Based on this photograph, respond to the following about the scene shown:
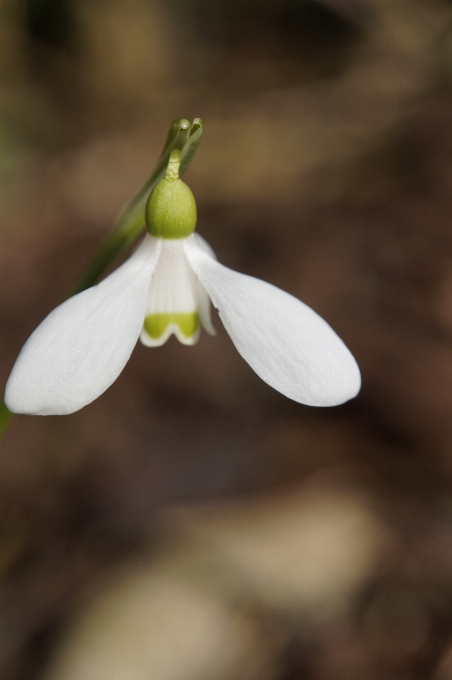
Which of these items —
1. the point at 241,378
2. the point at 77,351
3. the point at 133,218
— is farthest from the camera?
the point at 241,378

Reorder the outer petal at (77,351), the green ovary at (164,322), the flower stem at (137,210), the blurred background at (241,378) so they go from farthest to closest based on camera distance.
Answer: the blurred background at (241,378) < the green ovary at (164,322) < the flower stem at (137,210) < the outer petal at (77,351)

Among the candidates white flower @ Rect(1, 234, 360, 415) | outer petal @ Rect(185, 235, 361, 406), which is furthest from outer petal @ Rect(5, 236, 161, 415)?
outer petal @ Rect(185, 235, 361, 406)

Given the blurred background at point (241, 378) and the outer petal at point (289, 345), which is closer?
the outer petal at point (289, 345)

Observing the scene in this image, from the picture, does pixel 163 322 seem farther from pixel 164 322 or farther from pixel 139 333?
pixel 139 333

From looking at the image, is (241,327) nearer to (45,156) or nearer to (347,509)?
(347,509)

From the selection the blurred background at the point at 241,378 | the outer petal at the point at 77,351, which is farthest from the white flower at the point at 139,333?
the blurred background at the point at 241,378

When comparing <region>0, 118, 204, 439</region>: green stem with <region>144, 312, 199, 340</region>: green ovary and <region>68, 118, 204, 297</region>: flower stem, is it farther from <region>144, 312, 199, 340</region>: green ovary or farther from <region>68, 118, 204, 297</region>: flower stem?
<region>144, 312, 199, 340</region>: green ovary

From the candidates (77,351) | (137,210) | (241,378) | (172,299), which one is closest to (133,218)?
(137,210)

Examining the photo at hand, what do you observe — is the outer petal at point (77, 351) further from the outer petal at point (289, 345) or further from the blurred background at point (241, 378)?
the blurred background at point (241, 378)
